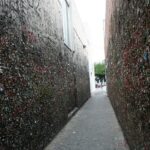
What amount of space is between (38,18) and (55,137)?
272 cm

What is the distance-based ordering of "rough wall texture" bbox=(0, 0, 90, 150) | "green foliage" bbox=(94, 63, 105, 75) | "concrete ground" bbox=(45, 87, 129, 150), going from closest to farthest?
"rough wall texture" bbox=(0, 0, 90, 150) < "concrete ground" bbox=(45, 87, 129, 150) < "green foliage" bbox=(94, 63, 105, 75)

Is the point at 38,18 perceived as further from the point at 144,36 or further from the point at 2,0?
the point at 144,36

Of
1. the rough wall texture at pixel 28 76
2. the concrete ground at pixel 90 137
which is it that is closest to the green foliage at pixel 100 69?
the concrete ground at pixel 90 137

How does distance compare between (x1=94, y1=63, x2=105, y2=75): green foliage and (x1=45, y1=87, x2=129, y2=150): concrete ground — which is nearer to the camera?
(x1=45, y1=87, x2=129, y2=150): concrete ground

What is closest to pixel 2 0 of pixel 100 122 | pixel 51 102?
pixel 51 102

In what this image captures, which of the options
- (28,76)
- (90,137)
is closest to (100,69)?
(90,137)

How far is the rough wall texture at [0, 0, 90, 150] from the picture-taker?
5.31 m

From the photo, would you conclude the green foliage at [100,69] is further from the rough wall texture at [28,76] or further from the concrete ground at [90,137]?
the rough wall texture at [28,76]

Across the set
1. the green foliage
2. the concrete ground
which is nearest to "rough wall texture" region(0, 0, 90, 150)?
the concrete ground

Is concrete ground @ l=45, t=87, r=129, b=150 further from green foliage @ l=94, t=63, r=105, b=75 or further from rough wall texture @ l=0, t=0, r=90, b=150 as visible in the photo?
green foliage @ l=94, t=63, r=105, b=75

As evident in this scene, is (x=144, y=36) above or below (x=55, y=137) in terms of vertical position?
above

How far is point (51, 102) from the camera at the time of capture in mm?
8641

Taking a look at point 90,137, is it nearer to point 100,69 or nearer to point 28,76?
point 28,76

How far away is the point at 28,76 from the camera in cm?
648
